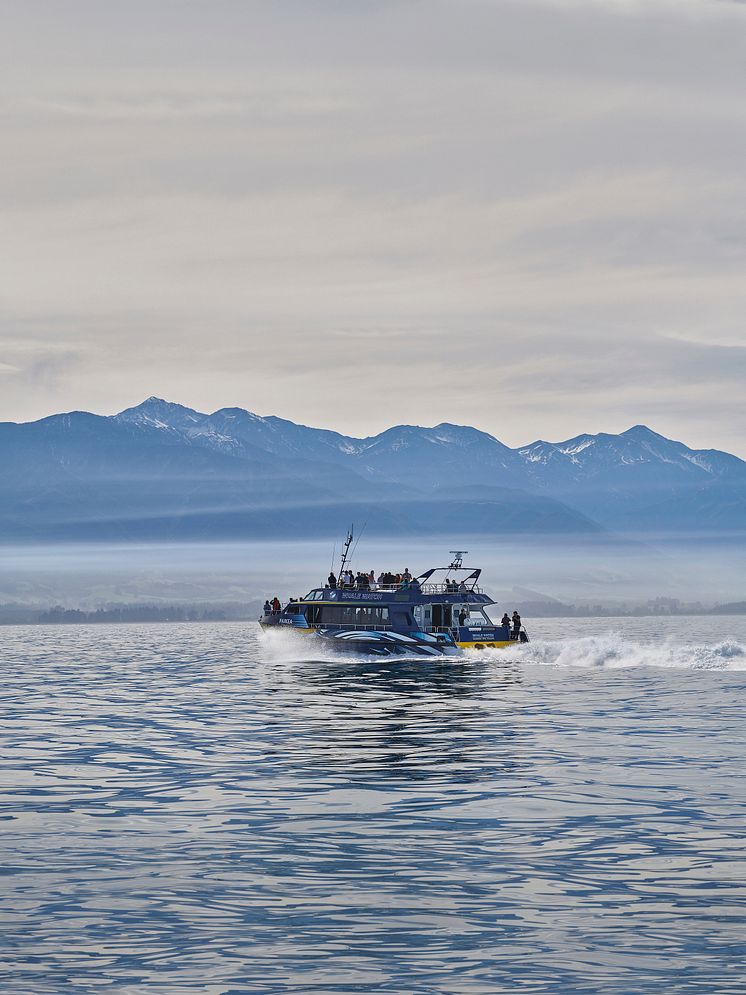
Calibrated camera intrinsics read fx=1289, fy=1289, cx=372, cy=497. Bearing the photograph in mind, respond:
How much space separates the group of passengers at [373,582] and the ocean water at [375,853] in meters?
49.6

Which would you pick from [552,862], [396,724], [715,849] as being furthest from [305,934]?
[396,724]

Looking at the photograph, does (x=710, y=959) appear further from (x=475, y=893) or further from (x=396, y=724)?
(x=396, y=724)

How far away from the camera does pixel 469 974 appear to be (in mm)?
18375

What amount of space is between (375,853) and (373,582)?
8514cm

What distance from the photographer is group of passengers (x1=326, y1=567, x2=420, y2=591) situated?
108 meters

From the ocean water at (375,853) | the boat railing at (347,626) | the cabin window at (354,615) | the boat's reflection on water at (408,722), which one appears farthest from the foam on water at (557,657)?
the ocean water at (375,853)

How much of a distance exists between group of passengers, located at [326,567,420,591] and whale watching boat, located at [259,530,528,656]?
85 mm

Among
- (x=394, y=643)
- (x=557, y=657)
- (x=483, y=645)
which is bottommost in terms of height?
(x=557, y=657)

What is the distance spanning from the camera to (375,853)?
26.5 meters

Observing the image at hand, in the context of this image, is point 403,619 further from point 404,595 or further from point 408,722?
point 408,722

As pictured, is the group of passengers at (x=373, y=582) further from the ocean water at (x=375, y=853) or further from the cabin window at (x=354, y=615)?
the ocean water at (x=375, y=853)

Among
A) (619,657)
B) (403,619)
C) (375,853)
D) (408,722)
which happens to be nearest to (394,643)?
(403,619)

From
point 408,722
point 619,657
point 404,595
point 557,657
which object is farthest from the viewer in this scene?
point 557,657

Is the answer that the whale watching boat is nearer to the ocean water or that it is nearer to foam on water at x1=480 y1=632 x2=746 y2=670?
foam on water at x1=480 y1=632 x2=746 y2=670
